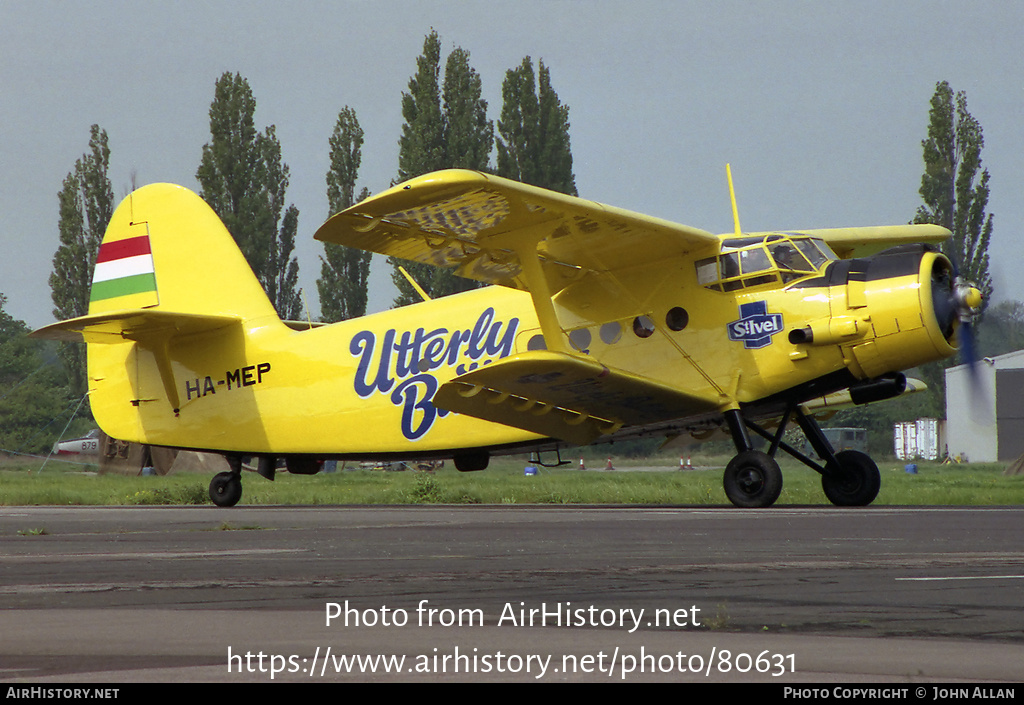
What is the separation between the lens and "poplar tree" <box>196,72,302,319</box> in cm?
4216

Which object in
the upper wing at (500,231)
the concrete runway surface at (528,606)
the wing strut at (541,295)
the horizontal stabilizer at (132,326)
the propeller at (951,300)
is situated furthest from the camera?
the horizontal stabilizer at (132,326)

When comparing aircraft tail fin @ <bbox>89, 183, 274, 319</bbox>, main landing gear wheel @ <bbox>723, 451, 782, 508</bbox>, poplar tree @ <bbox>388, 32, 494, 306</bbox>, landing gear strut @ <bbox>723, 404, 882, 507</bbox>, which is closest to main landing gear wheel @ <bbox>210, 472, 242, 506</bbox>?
aircraft tail fin @ <bbox>89, 183, 274, 319</bbox>

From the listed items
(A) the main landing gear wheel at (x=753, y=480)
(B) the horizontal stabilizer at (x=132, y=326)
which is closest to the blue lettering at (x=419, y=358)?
(B) the horizontal stabilizer at (x=132, y=326)

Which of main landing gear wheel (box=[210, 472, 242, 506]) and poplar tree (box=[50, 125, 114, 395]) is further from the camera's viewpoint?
poplar tree (box=[50, 125, 114, 395])

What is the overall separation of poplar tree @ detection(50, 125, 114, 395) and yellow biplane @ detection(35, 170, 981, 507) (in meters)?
28.4

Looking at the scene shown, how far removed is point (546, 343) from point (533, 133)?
29598 mm

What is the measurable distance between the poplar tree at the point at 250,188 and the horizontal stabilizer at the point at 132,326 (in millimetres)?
23369

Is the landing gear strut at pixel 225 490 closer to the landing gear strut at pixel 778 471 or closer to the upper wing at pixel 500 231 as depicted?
the upper wing at pixel 500 231

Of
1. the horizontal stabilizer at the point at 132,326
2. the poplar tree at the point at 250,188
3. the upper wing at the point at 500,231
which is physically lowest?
the horizontal stabilizer at the point at 132,326

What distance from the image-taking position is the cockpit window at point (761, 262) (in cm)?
1381

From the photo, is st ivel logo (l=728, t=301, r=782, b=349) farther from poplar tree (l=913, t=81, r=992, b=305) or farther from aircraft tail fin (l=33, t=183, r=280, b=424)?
poplar tree (l=913, t=81, r=992, b=305)

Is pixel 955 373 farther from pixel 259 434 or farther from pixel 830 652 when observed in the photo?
pixel 830 652

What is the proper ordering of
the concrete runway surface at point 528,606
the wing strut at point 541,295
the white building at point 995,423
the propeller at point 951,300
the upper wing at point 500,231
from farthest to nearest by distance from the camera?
the white building at point 995,423
the wing strut at point 541,295
the propeller at point 951,300
the upper wing at point 500,231
the concrete runway surface at point 528,606

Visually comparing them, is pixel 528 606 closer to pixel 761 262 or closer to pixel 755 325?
pixel 755 325
